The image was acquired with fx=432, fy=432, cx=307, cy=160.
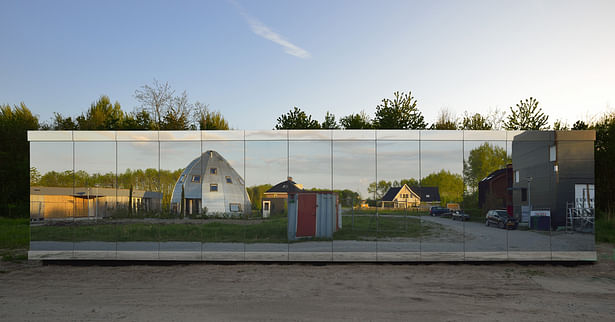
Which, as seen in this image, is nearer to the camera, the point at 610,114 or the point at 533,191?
the point at 533,191

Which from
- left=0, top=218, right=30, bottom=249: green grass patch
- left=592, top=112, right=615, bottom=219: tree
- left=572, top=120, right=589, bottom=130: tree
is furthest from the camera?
left=572, top=120, right=589, bottom=130: tree

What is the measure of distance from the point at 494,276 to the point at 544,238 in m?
2.73

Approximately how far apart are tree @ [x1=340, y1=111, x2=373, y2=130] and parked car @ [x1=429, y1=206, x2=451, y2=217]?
24148 mm

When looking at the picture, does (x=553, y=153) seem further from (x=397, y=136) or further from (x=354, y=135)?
(x=354, y=135)

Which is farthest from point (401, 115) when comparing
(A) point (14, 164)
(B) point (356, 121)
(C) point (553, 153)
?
(A) point (14, 164)

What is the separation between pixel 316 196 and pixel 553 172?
8.06m

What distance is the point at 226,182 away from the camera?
14781 mm

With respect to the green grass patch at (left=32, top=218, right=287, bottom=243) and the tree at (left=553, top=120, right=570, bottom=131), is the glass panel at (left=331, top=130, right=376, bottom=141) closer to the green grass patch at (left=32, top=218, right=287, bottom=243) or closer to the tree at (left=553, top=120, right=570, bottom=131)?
the green grass patch at (left=32, top=218, right=287, bottom=243)

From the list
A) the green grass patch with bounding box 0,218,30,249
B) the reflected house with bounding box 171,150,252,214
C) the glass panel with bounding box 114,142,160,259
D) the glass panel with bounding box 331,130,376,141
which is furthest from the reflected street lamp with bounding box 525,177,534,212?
the green grass patch with bounding box 0,218,30,249

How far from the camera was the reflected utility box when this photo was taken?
47.9 ft

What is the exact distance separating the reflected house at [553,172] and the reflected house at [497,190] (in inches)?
8.0

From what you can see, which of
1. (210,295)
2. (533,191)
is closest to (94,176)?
(210,295)

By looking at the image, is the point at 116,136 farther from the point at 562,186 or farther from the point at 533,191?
the point at 562,186

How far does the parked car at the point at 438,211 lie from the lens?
47.2 feet
